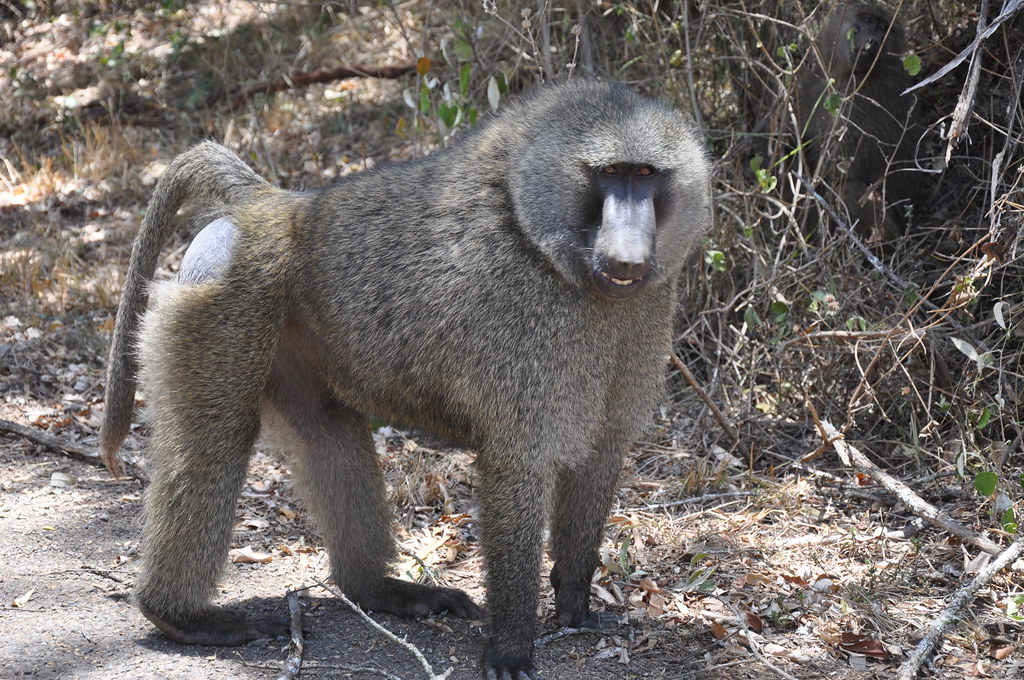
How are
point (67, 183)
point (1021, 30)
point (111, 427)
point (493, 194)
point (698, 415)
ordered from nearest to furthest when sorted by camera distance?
point (493, 194) < point (111, 427) < point (1021, 30) < point (698, 415) < point (67, 183)

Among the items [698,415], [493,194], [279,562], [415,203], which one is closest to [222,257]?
[415,203]

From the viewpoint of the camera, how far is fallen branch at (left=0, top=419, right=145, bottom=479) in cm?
429

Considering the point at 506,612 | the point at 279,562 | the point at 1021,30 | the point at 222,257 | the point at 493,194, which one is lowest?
the point at 279,562

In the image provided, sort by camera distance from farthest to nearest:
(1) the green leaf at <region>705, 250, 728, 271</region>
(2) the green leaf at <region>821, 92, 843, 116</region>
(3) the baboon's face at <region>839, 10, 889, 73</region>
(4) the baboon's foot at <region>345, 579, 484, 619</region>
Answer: (3) the baboon's face at <region>839, 10, 889, 73</region>, (1) the green leaf at <region>705, 250, 728, 271</region>, (2) the green leaf at <region>821, 92, 843, 116</region>, (4) the baboon's foot at <region>345, 579, 484, 619</region>

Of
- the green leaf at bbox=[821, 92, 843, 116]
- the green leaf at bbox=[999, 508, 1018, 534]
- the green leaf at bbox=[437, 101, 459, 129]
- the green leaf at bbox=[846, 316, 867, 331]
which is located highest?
the green leaf at bbox=[821, 92, 843, 116]

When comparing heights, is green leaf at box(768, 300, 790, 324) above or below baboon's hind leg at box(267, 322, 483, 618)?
above

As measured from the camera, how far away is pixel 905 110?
4.80 meters

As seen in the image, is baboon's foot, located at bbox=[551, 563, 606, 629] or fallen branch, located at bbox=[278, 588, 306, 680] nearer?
fallen branch, located at bbox=[278, 588, 306, 680]

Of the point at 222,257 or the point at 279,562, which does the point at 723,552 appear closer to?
the point at 279,562

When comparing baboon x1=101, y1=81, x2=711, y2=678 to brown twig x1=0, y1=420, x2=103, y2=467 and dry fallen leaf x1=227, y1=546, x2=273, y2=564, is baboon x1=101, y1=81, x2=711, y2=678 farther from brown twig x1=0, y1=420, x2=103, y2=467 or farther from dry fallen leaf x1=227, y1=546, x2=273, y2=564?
brown twig x1=0, y1=420, x2=103, y2=467

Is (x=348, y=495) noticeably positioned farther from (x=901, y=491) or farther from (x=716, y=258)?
(x=901, y=491)

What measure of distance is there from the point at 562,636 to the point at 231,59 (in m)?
5.89

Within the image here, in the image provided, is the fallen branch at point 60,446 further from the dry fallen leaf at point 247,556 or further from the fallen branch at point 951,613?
the fallen branch at point 951,613

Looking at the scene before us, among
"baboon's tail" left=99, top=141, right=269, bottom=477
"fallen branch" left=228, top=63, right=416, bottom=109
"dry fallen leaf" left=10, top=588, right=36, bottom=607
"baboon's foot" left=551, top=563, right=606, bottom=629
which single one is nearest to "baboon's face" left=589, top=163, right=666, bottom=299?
"baboon's foot" left=551, top=563, right=606, bottom=629
